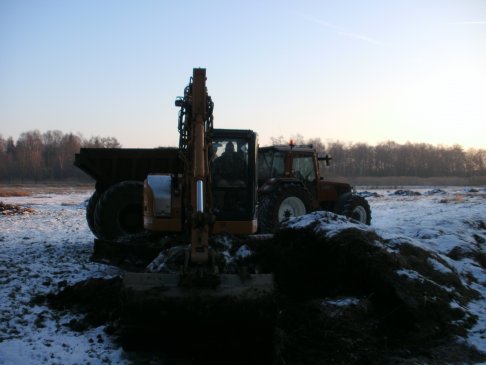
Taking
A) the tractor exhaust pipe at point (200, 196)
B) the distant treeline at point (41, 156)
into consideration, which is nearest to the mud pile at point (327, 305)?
the tractor exhaust pipe at point (200, 196)

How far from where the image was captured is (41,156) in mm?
116375

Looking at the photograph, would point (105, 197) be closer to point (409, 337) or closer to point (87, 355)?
point (87, 355)

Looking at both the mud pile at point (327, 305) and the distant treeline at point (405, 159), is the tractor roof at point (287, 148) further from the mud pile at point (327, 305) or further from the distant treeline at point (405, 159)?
the distant treeline at point (405, 159)

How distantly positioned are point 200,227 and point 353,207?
860 cm

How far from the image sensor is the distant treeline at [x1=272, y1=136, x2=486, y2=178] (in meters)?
98.8

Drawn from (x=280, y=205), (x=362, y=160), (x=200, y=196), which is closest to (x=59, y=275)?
(x=200, y=196)

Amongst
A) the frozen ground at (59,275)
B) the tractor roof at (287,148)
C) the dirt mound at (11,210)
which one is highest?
the tractor roof at (287,148)

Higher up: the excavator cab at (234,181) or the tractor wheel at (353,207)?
the excavator cab at (234,181)

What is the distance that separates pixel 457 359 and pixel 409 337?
0.64 m

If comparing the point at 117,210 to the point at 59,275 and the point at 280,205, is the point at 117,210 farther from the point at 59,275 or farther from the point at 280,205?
the point at 280,205

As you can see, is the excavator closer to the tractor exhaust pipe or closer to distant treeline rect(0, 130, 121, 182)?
the tractor exhaust pipe

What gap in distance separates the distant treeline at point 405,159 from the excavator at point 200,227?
8904 cm

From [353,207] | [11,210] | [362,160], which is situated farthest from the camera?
[362,160]

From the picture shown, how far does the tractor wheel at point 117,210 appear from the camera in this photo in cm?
1130
